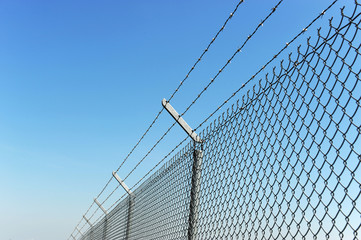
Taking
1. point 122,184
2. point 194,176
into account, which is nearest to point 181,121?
point 194,176

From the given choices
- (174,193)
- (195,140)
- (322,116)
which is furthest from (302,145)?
(174,193)

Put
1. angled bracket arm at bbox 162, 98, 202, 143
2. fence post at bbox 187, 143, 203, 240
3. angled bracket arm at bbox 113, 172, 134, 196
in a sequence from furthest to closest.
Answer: angled bracket arm at bbox 113, 172, 134, 196
angled bracket arm at bbox 162, 98, 202, 143
fence post at bbox 187, 143, 203, 240

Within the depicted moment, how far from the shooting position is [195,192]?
10.1ft

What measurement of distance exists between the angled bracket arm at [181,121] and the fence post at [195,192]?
13 centimetres

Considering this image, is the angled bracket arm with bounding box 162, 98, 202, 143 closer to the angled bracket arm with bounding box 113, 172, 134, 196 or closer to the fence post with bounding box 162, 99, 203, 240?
the fence post with bounding box 162, 99, 203, 240

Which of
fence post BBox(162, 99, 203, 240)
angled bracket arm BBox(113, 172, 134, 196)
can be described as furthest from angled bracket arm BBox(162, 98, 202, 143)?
angled bracket arm BBox(113, 172, 134, 196)

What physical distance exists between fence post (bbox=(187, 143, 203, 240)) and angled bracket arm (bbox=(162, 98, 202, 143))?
13 cm

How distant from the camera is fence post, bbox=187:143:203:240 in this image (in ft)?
9.78

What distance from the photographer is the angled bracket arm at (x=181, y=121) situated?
324cm

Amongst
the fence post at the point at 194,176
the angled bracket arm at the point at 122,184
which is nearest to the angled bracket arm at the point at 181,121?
the fence post at the point at 194,176

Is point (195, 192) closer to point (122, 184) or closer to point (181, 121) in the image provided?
point (181, 121)

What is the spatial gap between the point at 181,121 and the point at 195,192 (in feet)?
2.18

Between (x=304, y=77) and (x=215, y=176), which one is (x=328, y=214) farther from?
(x=215, y=176)

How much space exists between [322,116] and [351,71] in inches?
10.3
